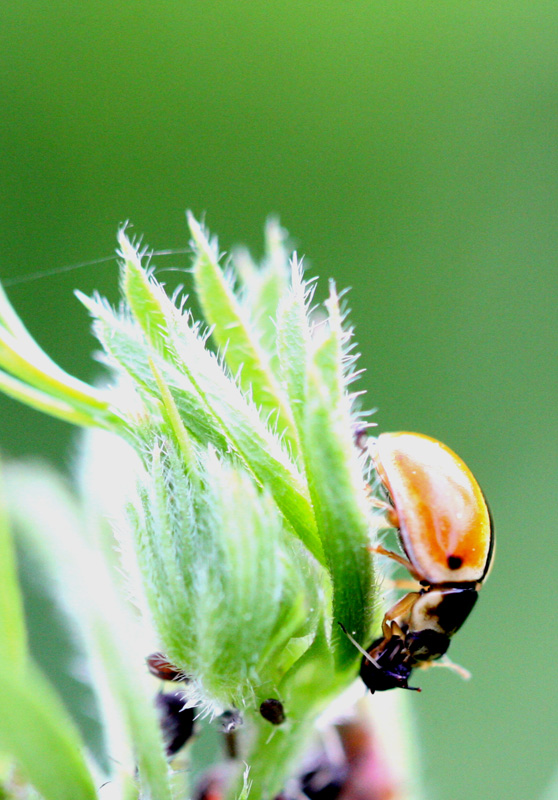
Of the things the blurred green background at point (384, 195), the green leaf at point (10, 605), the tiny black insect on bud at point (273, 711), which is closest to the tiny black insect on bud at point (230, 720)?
the tiny black insect on bud at point (273, 711)

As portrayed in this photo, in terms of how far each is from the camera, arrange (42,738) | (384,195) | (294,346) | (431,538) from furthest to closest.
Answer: (384,195), (431,538), (294,346), (42,738)

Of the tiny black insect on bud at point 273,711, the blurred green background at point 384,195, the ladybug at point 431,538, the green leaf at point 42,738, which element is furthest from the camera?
the blurred green background at point 384,195

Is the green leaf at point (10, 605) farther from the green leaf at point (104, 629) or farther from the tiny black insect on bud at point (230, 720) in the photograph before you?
the tiny black insect on bud at point (230, 720)

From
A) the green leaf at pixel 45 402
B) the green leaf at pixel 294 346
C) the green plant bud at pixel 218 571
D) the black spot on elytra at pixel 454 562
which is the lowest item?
the black spot on elytra at pixel 454 562

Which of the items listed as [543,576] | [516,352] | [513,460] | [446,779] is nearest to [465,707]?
[446,779]

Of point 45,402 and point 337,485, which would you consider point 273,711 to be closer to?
point 337,485

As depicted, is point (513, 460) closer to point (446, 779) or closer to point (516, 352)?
point (516, 352)

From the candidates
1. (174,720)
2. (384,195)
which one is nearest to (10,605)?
(174,720)
